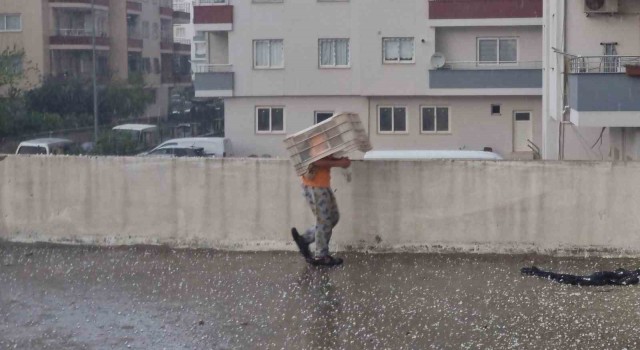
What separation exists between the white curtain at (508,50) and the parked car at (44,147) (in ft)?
49.1

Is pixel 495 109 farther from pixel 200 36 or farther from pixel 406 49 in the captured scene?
pixel 200 36

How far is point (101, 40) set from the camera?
60.3 metres

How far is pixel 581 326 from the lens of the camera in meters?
9.74

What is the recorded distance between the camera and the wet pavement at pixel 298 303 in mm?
9422

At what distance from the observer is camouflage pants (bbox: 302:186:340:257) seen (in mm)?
12383

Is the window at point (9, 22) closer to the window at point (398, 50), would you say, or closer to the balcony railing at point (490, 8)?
the window at point (398, 50)

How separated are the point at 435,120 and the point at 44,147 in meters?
13.0

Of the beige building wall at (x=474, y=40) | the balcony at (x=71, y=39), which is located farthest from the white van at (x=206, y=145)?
the balcony at (x=71, y=39)

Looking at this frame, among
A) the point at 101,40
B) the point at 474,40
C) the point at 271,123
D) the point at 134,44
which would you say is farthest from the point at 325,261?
the point at 134,44

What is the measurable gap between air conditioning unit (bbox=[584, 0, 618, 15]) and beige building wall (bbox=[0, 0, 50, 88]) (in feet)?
127

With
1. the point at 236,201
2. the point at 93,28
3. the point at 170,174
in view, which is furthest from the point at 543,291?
the point at 93,28

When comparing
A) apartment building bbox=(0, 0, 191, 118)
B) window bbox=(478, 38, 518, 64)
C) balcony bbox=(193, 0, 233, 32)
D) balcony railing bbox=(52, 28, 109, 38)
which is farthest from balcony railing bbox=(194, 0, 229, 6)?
balcony railing bbox=(52, 28, 109, 38)

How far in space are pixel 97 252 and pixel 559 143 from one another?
1520cm

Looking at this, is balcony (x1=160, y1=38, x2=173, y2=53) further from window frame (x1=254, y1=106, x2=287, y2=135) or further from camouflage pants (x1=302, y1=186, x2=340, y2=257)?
camouflage pants (x1=302, y1=186, x2=340, y2=257)
